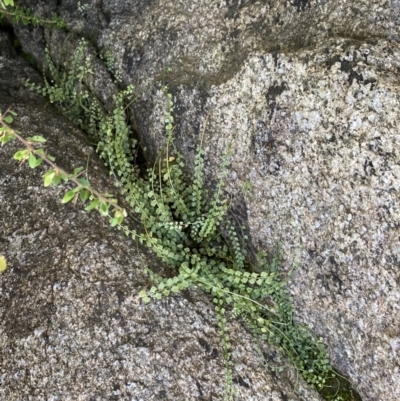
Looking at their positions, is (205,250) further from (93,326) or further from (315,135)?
(315,135)

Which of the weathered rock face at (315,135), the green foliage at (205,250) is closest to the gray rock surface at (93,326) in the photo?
the green foliage at (205,250)

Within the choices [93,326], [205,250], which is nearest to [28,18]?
[205,250]

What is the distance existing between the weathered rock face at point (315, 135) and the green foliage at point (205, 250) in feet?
0.35

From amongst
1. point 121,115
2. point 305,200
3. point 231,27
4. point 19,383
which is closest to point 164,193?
point 121,115

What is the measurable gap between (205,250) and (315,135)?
99 cm

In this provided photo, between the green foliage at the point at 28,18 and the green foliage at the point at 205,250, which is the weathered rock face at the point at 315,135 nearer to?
the green foliage at the point at 205,250

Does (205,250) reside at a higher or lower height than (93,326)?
higher

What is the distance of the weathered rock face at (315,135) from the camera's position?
2.59m

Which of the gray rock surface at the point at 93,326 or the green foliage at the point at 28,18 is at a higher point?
the green foliage at the point at 28,18

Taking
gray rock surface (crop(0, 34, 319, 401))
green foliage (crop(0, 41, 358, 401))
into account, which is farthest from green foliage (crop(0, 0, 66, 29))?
gray rock surface (crop(0, 34, 319, 401))

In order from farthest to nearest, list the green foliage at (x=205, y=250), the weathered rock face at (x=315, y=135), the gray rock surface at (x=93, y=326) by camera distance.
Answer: the green foliage at (x=205, y=250)
the gray rock surface at (x=93, y=326)
the weathered rock face at (x=315, y=135)

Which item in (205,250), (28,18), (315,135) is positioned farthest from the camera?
(28,18)

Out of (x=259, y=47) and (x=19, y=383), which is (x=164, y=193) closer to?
(x=259, y=47)

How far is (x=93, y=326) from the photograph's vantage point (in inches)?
111
